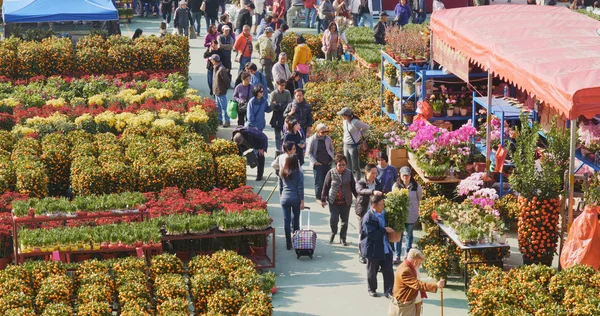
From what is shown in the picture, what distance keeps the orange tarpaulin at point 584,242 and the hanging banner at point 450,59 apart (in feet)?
16.6

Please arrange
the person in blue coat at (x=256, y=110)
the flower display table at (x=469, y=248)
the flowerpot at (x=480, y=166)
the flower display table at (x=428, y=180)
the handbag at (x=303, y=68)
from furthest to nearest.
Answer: the handbag at (x=303, y=68) < the person in blue coat at (x=256, y=110) < the flowerpot at (x=480, y=166) < the flower display table at (x=428, y=180) < the flower display table at (x=469, y=248)

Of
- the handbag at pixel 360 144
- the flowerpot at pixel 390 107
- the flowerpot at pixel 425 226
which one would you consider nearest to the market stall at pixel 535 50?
the flowerpot at pixel 425 226

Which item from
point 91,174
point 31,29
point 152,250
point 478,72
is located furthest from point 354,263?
point 31,29

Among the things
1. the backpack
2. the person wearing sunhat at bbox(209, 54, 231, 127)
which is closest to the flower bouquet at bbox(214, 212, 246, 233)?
the person wearing sunhat at bbox(209, 54, 231, 127)

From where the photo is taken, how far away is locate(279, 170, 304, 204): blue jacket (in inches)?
618

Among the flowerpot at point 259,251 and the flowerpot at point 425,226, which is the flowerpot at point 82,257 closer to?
the flowerpot at point 259,251

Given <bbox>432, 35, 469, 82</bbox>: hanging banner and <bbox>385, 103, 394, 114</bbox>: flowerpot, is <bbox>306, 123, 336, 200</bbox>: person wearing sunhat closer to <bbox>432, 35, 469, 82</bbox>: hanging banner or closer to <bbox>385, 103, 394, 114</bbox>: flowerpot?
<bbox>432, 35, 469, 82</bbox>: hanging banner

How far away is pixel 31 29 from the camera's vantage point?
94.2 ft

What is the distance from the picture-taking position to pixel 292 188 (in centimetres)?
1575

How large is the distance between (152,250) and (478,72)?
8.85 m

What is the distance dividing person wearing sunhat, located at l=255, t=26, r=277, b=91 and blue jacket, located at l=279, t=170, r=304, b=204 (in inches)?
410

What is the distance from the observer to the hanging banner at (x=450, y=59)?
1860 centimetres

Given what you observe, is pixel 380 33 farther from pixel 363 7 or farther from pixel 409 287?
pixel 409 287

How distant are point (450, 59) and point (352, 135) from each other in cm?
269
